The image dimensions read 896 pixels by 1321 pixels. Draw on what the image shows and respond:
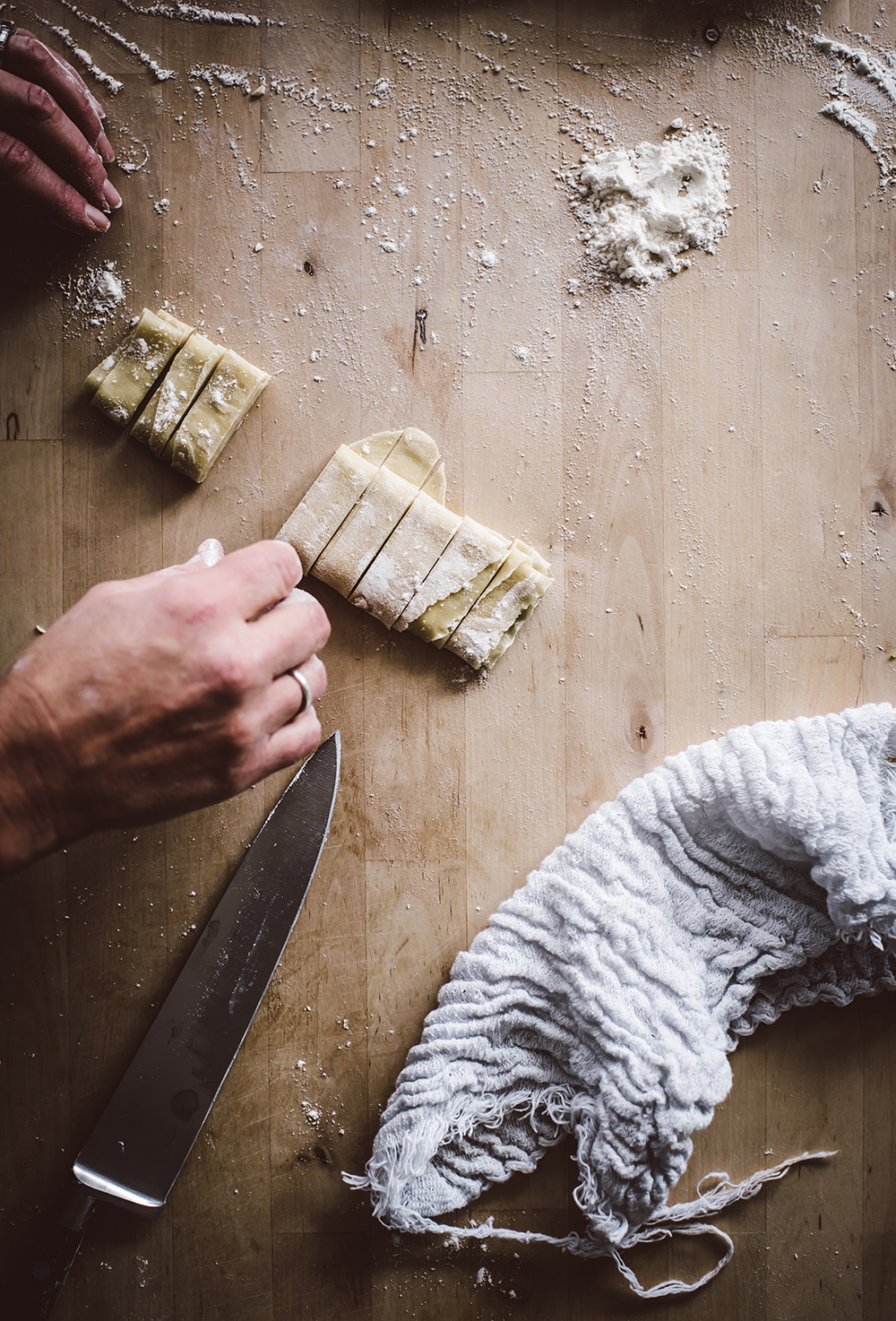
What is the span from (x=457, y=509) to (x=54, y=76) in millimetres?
820

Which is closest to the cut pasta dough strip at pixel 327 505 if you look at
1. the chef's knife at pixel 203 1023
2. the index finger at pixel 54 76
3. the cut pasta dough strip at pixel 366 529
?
the cut pasta dough strip at pixel 366 529

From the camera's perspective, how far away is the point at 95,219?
1153 millimetres

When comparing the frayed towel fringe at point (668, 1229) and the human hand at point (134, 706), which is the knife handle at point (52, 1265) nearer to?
the frayed towel fringe at point (668, 1229)

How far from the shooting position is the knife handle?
109cm

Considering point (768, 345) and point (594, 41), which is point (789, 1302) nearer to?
point (768, 345)

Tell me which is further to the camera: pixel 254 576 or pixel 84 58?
pixel 84 58

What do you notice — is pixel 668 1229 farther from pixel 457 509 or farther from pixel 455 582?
pixel 457 509

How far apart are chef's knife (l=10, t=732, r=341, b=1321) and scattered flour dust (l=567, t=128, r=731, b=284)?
0.94 m

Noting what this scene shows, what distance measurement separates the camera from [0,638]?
1192mm

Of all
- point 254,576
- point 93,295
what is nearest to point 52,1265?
point 254,576

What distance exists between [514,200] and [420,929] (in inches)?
44.3

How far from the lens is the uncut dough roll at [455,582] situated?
1.15 metres

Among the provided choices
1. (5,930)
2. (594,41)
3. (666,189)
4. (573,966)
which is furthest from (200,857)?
(594,41)

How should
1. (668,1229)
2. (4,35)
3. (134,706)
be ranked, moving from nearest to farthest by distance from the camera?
1. (134,706)
2. (4,35)
3. (668,1229)
